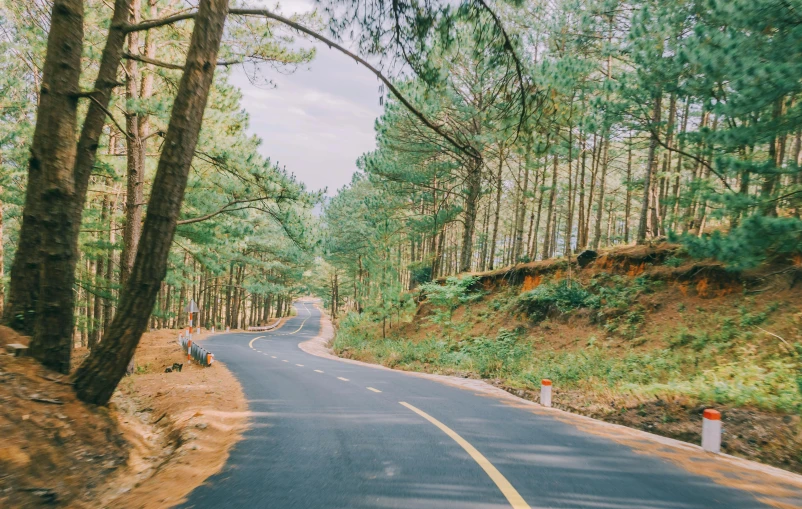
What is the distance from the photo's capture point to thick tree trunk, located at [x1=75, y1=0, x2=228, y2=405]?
5.28 meters

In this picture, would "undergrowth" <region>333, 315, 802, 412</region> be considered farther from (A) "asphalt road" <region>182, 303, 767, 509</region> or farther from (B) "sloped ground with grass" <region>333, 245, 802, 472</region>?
(A) "asphalt road" <region>182, 303, 767, 509</region>

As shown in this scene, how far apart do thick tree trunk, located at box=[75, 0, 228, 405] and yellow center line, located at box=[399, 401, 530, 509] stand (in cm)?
424

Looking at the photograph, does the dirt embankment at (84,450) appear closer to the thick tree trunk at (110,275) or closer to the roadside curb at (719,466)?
the roadside curb at (719,466)

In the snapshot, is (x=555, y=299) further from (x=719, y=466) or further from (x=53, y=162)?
(x=53, y=162)

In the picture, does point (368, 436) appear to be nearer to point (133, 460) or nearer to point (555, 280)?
point (133, 460)

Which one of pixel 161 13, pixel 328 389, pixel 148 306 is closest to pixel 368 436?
pixel 148 306

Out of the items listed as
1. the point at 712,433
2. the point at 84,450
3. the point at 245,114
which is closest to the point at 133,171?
the point at 245,114

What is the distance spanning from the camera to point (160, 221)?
5305 millimetres

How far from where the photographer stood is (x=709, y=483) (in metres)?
4.64

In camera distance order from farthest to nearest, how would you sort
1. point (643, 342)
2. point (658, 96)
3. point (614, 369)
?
point (643, 342) < point (614, 369) < point (658, 96)

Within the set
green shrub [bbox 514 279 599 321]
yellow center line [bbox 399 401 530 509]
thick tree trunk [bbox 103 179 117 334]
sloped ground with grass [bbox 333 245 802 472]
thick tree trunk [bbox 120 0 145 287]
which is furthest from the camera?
green shrub [bbox 514 279 599 321]

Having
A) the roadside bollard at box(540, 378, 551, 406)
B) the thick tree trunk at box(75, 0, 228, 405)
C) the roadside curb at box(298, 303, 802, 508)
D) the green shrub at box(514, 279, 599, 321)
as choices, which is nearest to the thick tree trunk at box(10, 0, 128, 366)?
the thick tree trunk at box(75, 0, 228, 405)

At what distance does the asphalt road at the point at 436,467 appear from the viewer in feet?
13.1

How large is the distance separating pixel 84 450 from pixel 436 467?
3757 millimetres
